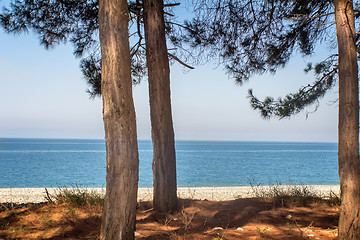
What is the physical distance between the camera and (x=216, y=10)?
22.5 ft

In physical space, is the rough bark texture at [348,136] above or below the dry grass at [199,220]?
above

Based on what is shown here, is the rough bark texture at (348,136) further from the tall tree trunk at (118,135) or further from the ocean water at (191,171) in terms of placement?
the ocean water at (191,171)

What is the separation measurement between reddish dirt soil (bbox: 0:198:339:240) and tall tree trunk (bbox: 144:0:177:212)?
39cm

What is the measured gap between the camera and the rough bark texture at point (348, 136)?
3631mm

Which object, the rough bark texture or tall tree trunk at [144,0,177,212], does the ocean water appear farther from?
the rough bark texture

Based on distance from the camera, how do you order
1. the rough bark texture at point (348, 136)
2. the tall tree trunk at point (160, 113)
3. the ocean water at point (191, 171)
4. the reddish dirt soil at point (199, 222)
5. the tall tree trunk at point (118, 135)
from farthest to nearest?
the ocean water at point (191, 171), the tall tree trunk at point (160, 113), the reddish dirt soil at point (199, 222), the rough bark texture at point (348, 136), the tall tree trunk at point (118, 135)

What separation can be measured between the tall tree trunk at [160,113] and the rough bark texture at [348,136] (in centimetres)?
286

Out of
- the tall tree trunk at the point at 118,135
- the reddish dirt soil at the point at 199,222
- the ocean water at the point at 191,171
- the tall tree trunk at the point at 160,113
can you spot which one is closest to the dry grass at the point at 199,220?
the reddish dirt soil at the point at 199,222

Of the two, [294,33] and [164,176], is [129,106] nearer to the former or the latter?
[164,176]

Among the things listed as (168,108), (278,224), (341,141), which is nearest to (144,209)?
(168,108)

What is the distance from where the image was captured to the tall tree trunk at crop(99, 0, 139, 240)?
3.34 metres

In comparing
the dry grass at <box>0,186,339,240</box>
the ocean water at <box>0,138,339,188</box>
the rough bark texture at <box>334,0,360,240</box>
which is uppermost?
the rough bark texture at <box>334,0,360,240</box>

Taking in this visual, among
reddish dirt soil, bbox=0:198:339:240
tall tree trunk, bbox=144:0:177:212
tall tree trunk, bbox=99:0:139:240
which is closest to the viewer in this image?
tall tree trunk, bbox=99:0:139:240

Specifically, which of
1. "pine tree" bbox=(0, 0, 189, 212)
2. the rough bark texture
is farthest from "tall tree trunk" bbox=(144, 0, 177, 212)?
the rough bark texture
